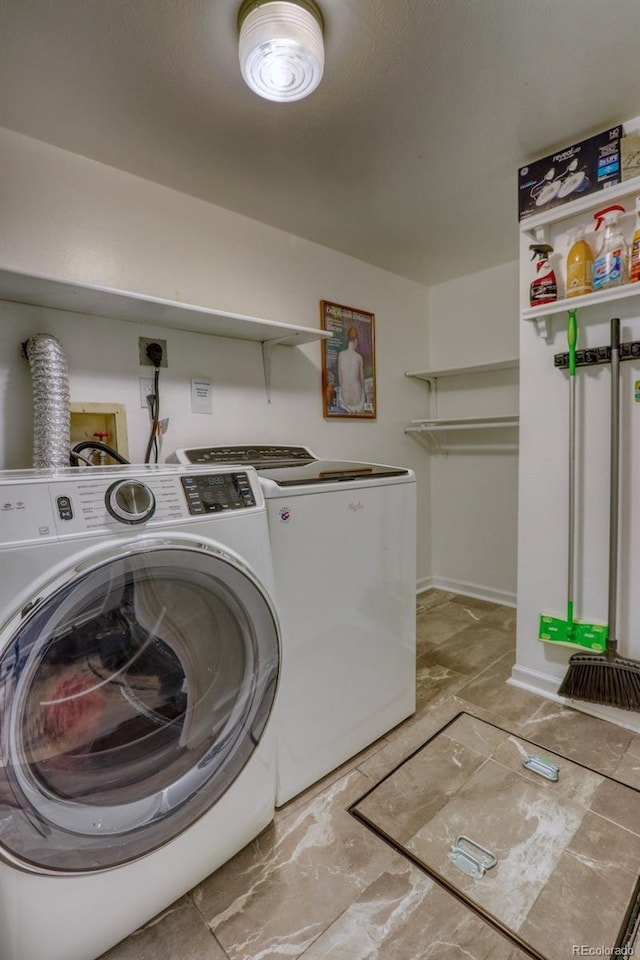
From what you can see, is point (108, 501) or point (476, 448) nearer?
point (108, 501)

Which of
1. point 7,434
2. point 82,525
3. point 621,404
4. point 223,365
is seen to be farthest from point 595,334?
point 7,434

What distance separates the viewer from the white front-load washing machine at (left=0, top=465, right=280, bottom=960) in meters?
0.83

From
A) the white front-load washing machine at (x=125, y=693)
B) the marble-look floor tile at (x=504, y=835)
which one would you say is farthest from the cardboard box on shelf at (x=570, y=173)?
the marble-look floor tile at (x=504, y=835)

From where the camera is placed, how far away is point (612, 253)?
5.49ft

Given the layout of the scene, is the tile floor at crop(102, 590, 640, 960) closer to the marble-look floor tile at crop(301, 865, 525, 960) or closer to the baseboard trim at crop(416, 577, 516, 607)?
the marble-look floor tile at crop(301, 865, 525, 960)

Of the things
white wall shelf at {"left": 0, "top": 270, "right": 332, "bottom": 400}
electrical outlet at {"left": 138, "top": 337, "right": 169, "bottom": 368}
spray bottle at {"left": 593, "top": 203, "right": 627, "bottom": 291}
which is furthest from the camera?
electrical outlet at {"left": 138, "top": 337, "right": 169, "bottom": 368}

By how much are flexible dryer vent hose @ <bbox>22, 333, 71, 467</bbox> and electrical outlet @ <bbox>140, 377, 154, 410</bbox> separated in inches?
14.3

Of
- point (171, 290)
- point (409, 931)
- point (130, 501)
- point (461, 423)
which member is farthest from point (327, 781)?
point (461, 423)

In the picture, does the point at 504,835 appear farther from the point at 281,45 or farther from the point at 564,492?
the point at 281,45

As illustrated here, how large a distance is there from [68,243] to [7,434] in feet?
2.43

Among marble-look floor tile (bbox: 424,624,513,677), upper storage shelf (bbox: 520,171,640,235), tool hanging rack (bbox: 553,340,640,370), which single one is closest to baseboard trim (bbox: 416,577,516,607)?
marble-look floor tile (bbox: 424,624,513,677)

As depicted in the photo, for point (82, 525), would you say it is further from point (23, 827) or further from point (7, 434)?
point (7, 434)

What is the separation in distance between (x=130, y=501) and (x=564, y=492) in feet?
5.65

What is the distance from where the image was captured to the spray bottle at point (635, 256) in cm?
162
